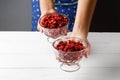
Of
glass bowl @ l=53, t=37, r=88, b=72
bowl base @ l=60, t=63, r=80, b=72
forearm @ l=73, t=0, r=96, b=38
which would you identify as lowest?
bowl base @ l=60, t=63, r=80, b=72

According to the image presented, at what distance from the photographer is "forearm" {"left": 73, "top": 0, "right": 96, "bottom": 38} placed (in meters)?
1.32

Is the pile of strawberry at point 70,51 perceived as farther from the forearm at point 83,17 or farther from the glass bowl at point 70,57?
Answer: the forearm at point 83,17

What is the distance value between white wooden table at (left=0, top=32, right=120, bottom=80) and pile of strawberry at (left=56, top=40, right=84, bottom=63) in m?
0.07

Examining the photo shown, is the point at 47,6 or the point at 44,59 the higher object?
the point at 47,6

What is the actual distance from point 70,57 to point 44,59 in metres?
0.17

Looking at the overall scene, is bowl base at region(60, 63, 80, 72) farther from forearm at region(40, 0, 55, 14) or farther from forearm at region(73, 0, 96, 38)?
forearm at region(40, 0, 55, 14)

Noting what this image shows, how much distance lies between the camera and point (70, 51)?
3.58ft

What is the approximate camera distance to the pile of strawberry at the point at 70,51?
3.59 ft

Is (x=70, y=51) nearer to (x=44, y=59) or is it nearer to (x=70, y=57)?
(x=70, y=57)

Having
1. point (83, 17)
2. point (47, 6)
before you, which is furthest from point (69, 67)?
point (47, 6)

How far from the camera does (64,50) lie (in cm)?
110

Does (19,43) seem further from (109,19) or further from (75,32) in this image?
(109,19)

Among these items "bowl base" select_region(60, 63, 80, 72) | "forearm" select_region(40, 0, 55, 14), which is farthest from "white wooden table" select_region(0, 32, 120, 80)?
"forearm" select_region(40, 0, 55, 14)

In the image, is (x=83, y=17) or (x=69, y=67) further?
(x=83, y=17)
